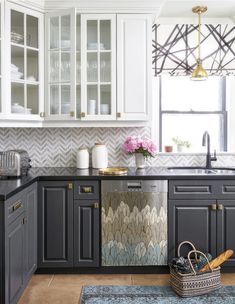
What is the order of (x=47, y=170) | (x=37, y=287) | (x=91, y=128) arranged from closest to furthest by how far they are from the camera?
(x=37, y=287) < (x=47, y=170) < (x=91, y=128)

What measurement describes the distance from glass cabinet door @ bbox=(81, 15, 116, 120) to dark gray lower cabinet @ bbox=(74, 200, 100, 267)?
2.79 feet

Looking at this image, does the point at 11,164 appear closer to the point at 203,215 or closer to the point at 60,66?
the point at 60,66

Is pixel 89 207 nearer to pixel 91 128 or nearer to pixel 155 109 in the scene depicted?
pixel 91 128

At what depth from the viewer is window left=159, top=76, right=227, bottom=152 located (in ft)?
13.8

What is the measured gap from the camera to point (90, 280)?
3.26 m

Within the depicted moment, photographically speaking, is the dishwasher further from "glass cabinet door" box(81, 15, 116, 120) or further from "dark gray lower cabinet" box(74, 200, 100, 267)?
"glass cabinet door" box(81, 15, 116, 120)

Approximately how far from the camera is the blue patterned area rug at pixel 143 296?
2834 mm

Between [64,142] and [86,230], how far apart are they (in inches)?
41.6

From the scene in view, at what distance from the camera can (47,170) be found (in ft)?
12.0

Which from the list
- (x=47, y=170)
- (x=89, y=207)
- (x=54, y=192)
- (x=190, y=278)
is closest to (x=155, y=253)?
(x=190, y=278)

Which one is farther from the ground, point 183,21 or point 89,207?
point 183,21

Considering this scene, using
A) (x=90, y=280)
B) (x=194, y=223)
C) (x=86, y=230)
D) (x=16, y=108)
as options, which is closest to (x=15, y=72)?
(x=16, y=108)

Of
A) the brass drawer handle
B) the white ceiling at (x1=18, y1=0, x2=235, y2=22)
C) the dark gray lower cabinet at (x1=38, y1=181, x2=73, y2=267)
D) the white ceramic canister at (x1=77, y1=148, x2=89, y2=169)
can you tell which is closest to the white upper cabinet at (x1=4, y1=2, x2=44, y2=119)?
the white ceiling at (x1=18, y1=0, x2=235, y2=22)

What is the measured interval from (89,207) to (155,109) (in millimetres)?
1464
